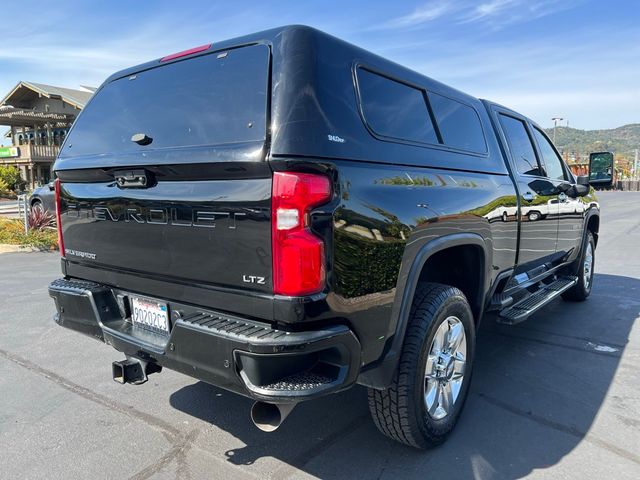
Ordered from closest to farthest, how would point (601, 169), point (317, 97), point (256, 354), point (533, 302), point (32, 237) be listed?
point (256, 354) → point (317, 97) → point (533, 302) → point (601, 169) → point (32, 237)

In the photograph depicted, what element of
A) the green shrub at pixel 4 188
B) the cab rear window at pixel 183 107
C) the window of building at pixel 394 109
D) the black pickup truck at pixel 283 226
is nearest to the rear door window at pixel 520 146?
the black pickup truck at pixel 283 226

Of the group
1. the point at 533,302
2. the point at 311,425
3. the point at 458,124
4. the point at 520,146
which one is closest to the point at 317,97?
the point at 458,124

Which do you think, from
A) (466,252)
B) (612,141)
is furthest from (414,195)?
(612,141)

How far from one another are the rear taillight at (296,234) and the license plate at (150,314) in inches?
32.8

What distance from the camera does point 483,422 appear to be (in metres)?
3.17

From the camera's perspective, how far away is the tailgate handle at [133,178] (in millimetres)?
2537

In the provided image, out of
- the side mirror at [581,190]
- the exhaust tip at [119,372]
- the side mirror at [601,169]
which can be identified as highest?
the side mirror at [601,169]

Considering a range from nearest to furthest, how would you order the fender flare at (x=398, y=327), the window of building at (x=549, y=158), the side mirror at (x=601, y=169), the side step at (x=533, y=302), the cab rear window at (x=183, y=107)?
the cab rear window at (x=183, y=107)
the fender flare at (x=398, y=327)
the side step at (x=533, y=302)
the window of building at (x=549, y=158)
the side mirror at (x=601, y=169)

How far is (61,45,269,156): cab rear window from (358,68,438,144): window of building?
1.82ft

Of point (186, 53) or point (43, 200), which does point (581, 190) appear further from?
point (43, 200)

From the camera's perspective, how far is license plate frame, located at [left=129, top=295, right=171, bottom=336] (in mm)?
2600

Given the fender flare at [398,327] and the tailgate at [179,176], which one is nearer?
the tailgate at [179,176]

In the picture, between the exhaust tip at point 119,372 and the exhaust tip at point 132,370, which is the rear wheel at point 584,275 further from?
the exhaust tip at point 119,372

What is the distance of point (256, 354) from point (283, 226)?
20.9 inches
